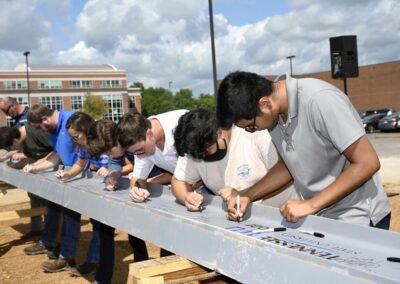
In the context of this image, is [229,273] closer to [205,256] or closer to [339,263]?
[205,256]

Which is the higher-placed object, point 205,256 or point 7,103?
point 7,103

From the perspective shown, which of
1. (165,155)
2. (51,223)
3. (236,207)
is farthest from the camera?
(51,223)

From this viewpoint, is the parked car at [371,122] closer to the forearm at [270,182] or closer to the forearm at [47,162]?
the forearm at [47,162]

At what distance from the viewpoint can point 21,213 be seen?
674 centimetres

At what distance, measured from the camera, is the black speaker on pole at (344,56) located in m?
10.7

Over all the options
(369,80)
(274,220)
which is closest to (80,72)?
(369,80)

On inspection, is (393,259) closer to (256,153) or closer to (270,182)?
(270,182)

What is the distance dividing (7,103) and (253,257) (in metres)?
5.58

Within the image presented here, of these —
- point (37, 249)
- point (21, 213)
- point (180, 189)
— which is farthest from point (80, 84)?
point (180, 189)

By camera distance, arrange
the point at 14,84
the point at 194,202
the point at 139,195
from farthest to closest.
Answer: the point at 14,84, the point at 139,195, the point at 194,202

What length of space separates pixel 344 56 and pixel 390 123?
2143cm

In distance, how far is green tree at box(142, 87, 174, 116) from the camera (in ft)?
352

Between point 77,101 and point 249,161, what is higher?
point 77,101

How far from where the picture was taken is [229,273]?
85.9 inches
